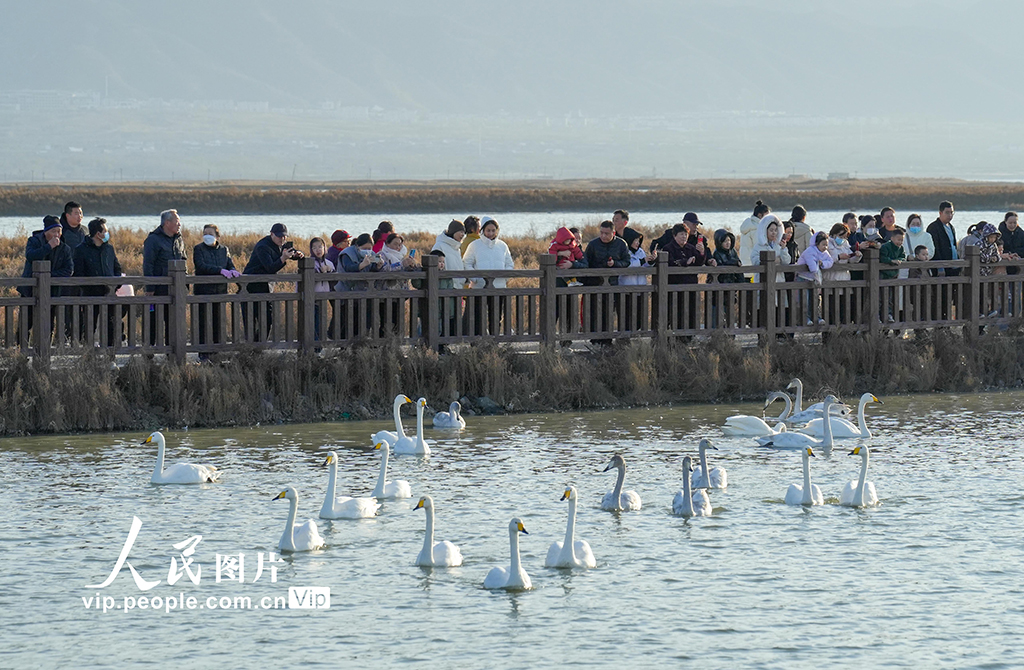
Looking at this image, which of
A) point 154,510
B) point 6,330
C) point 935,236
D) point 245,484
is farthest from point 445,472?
point 935,236

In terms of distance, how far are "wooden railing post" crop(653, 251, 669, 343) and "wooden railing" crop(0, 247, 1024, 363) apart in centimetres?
2

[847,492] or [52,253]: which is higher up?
[52,253]

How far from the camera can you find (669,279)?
20.6 metres

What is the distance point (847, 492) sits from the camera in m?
13.6

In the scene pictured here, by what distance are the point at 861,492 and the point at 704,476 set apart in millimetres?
1316

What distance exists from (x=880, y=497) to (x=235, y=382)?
700cm

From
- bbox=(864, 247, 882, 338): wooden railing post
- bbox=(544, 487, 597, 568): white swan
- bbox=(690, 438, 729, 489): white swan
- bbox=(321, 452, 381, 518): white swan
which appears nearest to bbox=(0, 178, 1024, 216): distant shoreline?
bbox=(864, 247, 882, 338): wooden railing post

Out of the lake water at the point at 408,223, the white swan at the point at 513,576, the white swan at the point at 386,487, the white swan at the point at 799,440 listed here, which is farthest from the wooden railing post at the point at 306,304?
the lake water at the point at 408,223

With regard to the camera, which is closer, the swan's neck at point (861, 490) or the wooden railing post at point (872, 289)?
the swan's neck at point (861, 490)

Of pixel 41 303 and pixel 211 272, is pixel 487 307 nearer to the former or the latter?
pixel 211 272

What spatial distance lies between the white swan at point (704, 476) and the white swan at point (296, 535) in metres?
3.51

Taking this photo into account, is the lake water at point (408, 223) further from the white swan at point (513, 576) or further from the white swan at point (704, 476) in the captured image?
the white swan at point (513, 576)

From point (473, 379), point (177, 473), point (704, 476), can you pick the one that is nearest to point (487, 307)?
point (473, 379)

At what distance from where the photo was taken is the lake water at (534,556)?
9.78m
